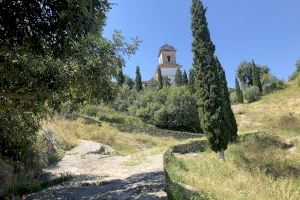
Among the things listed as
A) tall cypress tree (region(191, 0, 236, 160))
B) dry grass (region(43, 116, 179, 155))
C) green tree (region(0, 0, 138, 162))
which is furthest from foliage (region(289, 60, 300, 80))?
green tree (region(0, 0, 138, 162))

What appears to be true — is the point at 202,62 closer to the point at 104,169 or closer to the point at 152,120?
the point at 104,169

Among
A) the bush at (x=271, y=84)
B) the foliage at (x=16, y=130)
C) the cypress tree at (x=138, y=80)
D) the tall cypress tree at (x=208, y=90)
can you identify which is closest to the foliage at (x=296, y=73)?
the bush at (x=271, y=84)

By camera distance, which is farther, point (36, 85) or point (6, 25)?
point (36, 85)

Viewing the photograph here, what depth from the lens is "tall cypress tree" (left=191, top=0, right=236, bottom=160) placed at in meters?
26.4

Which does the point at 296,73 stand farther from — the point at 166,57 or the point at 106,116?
the point at 106,116

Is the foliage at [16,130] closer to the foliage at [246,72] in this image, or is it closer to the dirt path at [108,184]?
the dirt path at [108,184]

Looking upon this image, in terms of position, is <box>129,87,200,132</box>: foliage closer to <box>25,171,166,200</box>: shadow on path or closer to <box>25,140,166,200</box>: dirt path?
Answer: <box>25,140,166,200</box>: dirt path

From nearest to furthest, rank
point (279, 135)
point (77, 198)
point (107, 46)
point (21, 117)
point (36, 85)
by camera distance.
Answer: point (36, 85), point (77, 198), point (107, 46), point (21, 117), point (279, 135)

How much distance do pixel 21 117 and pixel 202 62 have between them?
1544 centimetres

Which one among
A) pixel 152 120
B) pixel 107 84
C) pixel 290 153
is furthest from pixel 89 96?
pixel 152 120

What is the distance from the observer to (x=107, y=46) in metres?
13.2

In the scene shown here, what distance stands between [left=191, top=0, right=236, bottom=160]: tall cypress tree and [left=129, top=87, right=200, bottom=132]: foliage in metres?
22.7

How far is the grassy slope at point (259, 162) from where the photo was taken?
1366 cm

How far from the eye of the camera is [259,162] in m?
27.8
